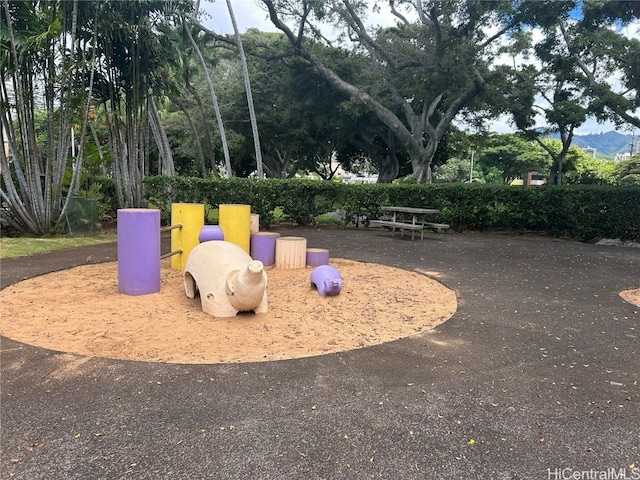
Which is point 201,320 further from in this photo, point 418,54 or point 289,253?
point 418,54

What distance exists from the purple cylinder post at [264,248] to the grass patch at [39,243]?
4.46 meters

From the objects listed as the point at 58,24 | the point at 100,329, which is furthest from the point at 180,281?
the point at 58,24

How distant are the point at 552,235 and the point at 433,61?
6.63 m

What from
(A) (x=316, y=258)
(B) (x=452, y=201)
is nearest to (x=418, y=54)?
(B) (x=452, y=201)

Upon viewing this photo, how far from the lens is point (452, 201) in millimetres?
14109

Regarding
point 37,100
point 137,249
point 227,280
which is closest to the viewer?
point 227,280

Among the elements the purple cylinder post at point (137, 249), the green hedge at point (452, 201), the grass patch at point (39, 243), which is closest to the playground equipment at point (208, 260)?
the purple cylinder post at point (137, 249)

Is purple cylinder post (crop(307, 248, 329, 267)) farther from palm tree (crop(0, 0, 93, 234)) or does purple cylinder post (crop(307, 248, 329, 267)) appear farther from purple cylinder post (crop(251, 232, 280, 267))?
palm tree (crop(0, 0, 93, 234))

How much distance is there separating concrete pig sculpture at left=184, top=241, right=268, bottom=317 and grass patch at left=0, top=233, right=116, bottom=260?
16.8 ft

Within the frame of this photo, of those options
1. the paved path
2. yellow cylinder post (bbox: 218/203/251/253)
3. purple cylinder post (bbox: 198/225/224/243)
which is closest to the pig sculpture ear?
the paved path

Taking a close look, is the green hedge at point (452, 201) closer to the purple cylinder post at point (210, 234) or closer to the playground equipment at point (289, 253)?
the playground equipment at point (289, 253)

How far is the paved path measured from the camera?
7.46ft

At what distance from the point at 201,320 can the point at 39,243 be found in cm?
704

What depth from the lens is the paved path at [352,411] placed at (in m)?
2.27
